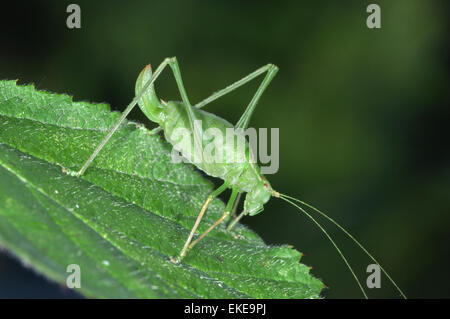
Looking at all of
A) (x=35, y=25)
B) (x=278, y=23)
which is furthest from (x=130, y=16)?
(x=278, y=23)

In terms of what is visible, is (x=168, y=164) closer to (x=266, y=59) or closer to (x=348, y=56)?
(x=266, y=59)

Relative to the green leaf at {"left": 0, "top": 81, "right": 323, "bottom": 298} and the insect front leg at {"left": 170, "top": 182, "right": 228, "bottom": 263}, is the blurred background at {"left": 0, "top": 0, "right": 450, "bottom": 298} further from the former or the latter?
the insect front leg at {"left": 170, "top": 182, "right": 228, "bottom": 263}

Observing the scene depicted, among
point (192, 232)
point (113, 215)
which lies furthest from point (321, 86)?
point (113, 215)

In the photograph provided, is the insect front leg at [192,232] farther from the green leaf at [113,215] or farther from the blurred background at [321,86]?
the blurred background at [321,86]

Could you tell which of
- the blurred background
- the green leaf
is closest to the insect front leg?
Result: the green leaf

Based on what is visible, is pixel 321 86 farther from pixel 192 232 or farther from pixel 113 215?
pixel 113 215
